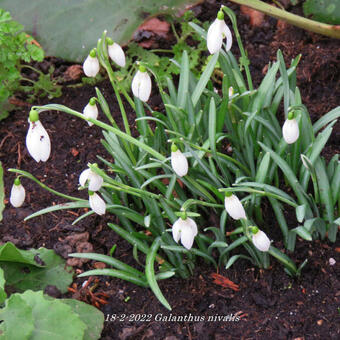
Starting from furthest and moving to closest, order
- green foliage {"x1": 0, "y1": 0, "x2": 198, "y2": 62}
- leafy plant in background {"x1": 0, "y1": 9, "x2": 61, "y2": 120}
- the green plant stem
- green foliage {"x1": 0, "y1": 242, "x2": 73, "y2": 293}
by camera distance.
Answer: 1. green foliage {"x1": 0, "y1": 0, "x2": 198, "y2": 62}
2. leafy plant in background {"x1": 0, "y1": 9, "x2": 61, "y2": 120}
3. the green plant stem
4. green foliage {"x1": 0, "y1": 242, "x2": 73, "y2": 293}

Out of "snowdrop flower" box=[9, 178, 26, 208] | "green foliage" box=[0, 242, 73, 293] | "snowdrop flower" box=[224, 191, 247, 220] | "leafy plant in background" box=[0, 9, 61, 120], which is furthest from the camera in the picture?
"leafy plant in background" box=[0, 9, 61, 120]

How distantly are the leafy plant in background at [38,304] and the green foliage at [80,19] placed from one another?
134 centimetres

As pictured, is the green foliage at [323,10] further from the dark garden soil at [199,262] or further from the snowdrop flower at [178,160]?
the snowdrop flower at [178,160]

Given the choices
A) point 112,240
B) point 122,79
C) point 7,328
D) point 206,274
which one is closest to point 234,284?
point 206,274

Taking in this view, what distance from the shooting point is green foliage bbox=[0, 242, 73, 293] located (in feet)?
8.04

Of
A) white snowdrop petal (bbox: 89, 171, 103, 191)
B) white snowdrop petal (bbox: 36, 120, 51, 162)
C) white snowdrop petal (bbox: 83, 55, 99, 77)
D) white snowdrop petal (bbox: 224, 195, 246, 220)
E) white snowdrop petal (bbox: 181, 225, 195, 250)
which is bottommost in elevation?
white snowdrop petal (bbox: 181, 225, 195, 250)

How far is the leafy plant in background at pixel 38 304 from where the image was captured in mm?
1976

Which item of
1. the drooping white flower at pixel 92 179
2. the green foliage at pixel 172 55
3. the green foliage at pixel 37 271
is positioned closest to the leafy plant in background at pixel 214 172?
the drooping white flower at pixel 92 179

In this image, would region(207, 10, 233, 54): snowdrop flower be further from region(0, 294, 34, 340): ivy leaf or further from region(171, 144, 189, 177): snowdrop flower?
region(0, 294, 34, 340): ivy leaf

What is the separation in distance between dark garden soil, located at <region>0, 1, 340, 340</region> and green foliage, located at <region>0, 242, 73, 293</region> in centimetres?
5

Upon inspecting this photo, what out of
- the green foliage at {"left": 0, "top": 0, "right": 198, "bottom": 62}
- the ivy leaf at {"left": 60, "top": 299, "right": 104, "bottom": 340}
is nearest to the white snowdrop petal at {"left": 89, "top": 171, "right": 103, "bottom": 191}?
the ivy leaf at {"left": 60, "top": 299, "right": 104, "bottom": 340}

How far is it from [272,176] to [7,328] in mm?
1225

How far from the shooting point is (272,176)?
2383 millimetres

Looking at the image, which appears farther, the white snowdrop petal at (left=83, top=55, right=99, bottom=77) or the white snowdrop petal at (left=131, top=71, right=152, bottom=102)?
the white snowdrop petal at (left=83, top=55, right=99, bottom=77)
